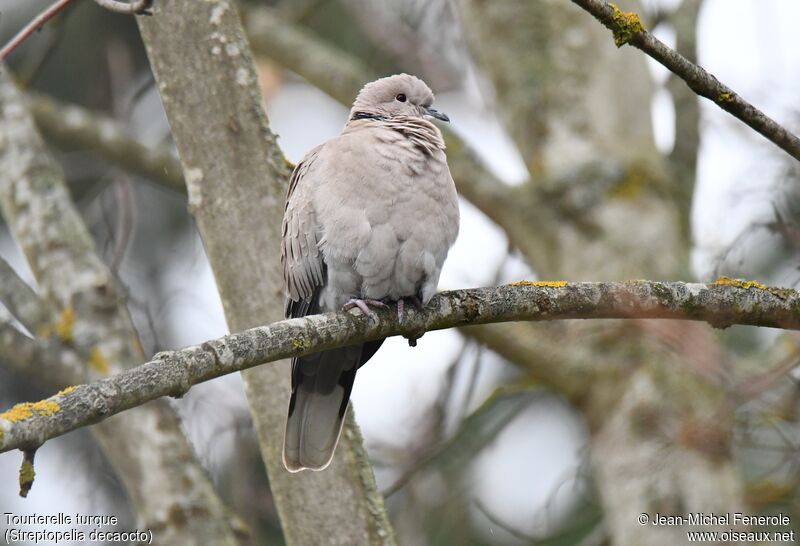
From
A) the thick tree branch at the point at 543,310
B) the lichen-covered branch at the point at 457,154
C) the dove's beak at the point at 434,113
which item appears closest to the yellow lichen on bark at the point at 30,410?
the thick tree branch at the point at 543,310

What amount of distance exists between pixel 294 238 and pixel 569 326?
228 centimetres

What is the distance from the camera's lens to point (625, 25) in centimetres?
278

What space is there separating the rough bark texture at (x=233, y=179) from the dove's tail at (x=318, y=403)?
86 millimetres

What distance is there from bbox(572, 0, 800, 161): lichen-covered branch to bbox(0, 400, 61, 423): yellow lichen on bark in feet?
5.70

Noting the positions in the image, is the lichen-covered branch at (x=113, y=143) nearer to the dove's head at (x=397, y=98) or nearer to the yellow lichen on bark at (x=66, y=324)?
the yellow lichen on bark at (x=66, y=324)

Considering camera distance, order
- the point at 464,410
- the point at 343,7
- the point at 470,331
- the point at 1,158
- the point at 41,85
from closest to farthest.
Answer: the point at 1,158
the point at 470,331
the point at 464,410
the point at 41,85
the point at 343,7

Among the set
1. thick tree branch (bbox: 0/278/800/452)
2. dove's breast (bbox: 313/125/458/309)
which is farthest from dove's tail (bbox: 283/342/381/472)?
thick tree branch (bbox: 0/278/800/452)

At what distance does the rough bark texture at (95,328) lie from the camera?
4.21 metres

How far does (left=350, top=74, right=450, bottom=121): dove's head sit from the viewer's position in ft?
14.5

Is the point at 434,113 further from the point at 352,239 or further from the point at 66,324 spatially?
the point at 66,324

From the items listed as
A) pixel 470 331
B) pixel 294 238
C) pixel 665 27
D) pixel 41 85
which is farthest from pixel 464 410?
pixel 41 85

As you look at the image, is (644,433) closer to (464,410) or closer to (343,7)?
(464,410)

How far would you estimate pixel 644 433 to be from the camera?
5371 mm

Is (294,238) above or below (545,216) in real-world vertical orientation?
below
